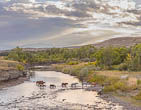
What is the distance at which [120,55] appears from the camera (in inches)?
3679

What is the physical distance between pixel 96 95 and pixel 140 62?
40.4 m

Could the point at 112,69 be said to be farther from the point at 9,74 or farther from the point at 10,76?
the point at 9,74

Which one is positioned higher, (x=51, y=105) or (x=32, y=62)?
(x=51, y=105)

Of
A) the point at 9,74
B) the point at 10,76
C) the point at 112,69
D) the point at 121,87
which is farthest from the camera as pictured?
the point at 112,69

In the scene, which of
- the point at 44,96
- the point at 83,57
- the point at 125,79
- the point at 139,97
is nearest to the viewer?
the point at 139,97

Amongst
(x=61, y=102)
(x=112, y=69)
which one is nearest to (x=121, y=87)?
(x=61, y=102)

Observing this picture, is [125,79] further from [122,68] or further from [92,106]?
[122,68]

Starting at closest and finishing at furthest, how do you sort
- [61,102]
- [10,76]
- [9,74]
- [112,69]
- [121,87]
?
[61,102], [121,87], [9,74], [10,76], [112,69]

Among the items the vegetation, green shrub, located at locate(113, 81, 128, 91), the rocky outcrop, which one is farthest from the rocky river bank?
the rocky outcrop

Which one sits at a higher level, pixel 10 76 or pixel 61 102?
pixel 61 102

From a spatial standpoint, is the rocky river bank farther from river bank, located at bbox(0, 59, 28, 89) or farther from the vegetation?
river bank, located at bbox(0, 59, 28, 89)

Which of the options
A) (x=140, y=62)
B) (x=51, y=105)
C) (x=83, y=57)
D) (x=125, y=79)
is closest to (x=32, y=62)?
(x=83, y=57)

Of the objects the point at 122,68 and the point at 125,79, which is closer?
the point at 125,79

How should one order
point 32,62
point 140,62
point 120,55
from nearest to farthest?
point 140,62, point 120,55, point 32,62
